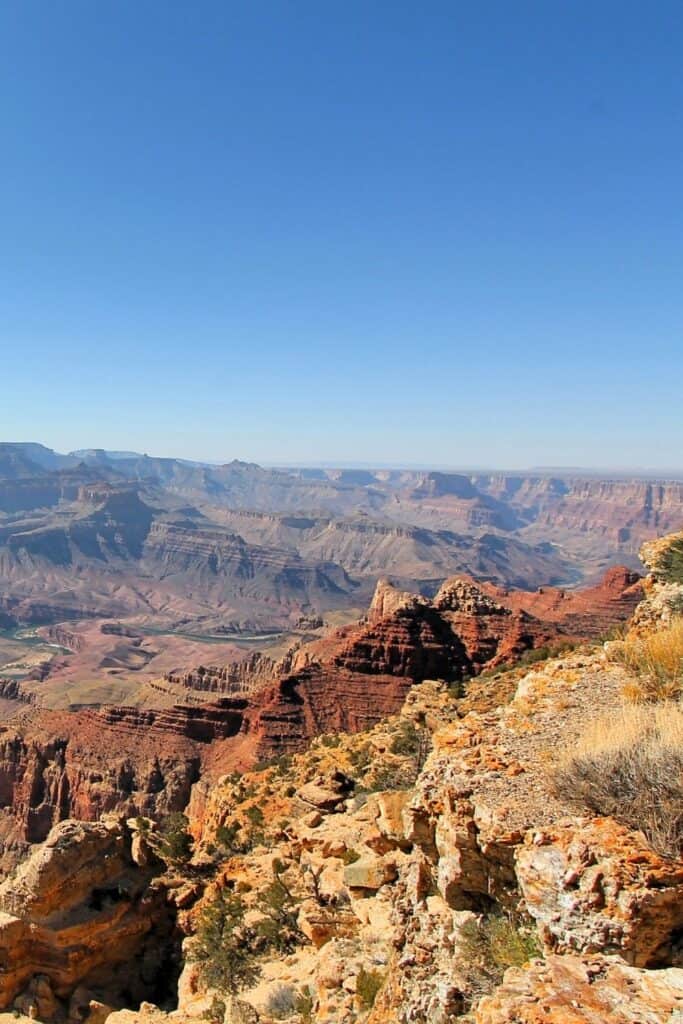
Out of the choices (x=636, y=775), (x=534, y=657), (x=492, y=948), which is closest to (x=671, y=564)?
(x=636, y=775)

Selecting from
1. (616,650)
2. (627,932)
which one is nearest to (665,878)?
(627,932)

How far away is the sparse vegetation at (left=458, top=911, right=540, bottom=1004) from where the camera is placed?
7070 mm

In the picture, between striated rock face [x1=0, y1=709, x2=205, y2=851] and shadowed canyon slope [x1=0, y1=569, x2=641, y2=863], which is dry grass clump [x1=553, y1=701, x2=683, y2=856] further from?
striated rock face [x1=0, y1=709, x2=205, y2=851]

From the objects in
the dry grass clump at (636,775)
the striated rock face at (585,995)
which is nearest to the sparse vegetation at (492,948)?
the striated rock face at (585,995)

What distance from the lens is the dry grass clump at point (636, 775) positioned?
6.79 metres

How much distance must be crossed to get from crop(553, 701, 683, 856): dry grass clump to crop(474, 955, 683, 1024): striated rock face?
125cm

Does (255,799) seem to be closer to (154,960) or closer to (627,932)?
(154,960)

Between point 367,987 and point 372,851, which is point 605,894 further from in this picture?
point 372,851

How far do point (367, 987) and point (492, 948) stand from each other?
5909 mm

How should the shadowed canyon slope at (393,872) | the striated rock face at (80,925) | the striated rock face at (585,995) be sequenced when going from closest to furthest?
the striated rock face at (585,995)
the shadowed canyon slope at (393,872)
the striated rock face at (80,925)

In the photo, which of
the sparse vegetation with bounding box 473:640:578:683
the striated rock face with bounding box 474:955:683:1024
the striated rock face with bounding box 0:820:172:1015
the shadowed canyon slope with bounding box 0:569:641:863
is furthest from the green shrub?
the striated rock face with bounding box 474:955:683:1024

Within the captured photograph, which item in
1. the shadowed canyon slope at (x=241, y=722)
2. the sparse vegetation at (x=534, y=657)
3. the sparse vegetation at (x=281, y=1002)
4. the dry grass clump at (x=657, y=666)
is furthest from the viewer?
the shadowed canyon slope at (x=241, y=722)

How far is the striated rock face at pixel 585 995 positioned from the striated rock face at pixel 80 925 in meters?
18.8

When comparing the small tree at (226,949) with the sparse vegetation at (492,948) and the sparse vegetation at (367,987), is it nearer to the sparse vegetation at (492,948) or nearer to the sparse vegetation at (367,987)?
the sparse vegetation at (367,987)
